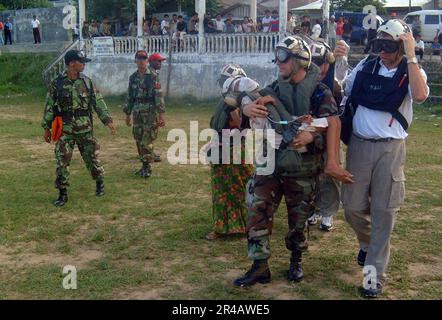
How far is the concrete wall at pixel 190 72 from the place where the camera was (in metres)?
15.9

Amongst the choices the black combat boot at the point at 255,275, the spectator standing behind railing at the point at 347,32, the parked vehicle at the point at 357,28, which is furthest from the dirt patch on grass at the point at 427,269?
the parked vehicle at the point at 357,28

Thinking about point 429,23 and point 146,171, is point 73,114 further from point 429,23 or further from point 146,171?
point 429,23

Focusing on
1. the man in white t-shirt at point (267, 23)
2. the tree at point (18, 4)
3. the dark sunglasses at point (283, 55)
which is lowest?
the dark sunglasses at point (283, 55)

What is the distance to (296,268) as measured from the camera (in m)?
4.17

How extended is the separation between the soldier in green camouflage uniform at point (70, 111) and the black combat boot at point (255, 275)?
306 cm

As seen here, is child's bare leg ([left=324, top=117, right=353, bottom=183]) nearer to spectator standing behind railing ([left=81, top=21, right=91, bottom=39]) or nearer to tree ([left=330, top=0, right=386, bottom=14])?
spectator standing behind railing ([left=81, top=21, right=91, bottom=39])

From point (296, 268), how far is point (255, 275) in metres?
0.34

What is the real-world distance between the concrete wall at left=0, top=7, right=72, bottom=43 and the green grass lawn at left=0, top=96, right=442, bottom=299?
16.9 metres

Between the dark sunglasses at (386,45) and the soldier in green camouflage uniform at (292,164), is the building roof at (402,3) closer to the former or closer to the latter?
the dark sunglasses at (386,45)

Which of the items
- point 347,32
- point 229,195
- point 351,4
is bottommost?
point 229,195

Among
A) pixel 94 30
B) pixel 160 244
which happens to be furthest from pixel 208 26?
pixel 160 244

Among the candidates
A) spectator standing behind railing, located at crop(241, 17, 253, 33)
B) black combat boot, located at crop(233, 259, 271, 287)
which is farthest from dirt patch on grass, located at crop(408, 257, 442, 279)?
spectator standing behind railing, located at crop(241, 17, 253, 33)
